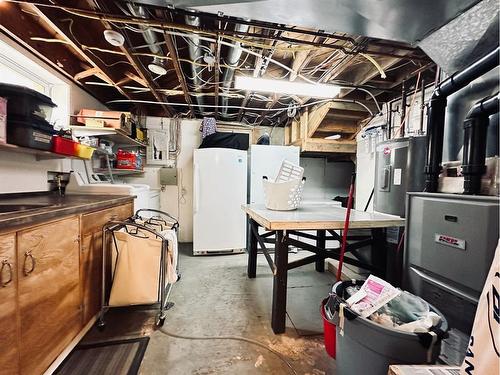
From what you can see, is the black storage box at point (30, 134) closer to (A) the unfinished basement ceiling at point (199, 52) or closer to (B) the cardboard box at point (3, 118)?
(B) the cardboard box at point (3, 118)

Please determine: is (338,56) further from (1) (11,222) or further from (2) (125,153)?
(2) (125,153)

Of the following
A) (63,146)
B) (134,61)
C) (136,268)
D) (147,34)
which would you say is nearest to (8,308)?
(136,268)

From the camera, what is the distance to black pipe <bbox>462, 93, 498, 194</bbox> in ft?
3.73

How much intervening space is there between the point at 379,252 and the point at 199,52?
2513 millimetres

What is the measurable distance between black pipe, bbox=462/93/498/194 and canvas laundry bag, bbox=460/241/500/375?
75 centimetres

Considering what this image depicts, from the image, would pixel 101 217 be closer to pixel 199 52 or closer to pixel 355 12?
pixel 199 52

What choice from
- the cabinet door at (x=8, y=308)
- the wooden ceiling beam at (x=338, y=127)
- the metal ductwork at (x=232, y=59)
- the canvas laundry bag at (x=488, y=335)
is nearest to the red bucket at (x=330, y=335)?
the canvas laundry bag at (x=488, y=335)

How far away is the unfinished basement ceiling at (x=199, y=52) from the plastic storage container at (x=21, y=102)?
55 cm

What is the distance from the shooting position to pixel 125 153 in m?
3.47

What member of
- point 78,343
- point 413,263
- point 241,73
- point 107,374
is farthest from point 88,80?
point 413,263

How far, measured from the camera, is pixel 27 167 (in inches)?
81.9

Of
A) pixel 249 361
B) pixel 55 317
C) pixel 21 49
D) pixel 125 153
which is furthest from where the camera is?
pixel 125 153

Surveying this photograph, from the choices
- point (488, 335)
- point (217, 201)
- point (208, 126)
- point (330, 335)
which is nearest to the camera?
point (488, 335)

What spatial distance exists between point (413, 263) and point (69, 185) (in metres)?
3.15
